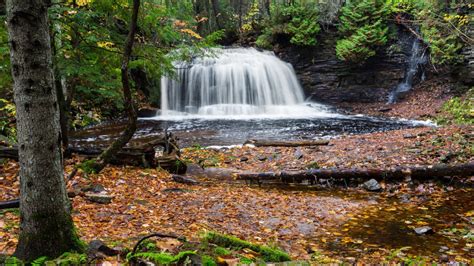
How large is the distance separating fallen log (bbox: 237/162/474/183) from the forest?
3 cm

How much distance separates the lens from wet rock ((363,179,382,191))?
25.6ft

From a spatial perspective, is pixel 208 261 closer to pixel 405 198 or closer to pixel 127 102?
pixel 127 102

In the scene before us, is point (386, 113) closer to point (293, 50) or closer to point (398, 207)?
point (293, 50)

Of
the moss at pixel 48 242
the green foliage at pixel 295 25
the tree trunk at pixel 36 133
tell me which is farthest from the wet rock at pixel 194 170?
the green foliage at pixel 295 25

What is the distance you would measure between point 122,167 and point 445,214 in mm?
6449

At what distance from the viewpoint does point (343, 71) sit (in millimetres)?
26094

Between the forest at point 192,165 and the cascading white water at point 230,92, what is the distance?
82cm

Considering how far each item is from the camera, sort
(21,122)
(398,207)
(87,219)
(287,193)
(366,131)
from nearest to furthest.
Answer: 1. (21,122)
2. (87,219)
3. (398,207)
4. (287,193)
5. (366,131)

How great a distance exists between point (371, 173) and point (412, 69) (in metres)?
19.6

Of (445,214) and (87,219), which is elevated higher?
(87,219)

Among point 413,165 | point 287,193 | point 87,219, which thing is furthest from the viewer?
point 413,165

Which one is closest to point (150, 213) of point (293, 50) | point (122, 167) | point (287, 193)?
point (122, 167)

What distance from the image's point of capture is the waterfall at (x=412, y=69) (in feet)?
79.7

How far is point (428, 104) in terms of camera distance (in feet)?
71.1
